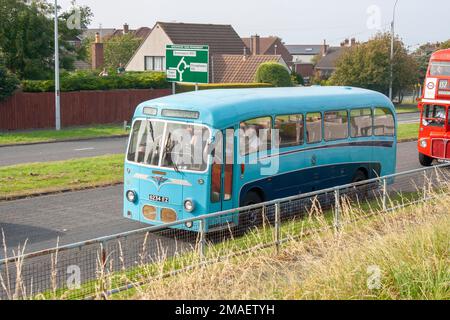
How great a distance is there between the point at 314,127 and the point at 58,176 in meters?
7.82

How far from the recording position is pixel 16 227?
14.6 m

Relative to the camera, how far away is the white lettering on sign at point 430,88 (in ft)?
76.8

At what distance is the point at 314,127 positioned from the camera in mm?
16500

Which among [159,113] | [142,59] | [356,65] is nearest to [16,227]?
[159,113]

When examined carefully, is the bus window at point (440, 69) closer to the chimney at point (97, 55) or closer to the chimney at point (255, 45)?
the chimney at point (97, 55)

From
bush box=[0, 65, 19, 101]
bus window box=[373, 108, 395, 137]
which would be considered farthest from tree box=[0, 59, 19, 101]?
bus window box=[373, 108, 395, 137]

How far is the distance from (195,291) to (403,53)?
50.4m

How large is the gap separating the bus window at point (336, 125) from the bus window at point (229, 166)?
11.7 feet

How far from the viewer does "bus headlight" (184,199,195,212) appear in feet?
44.6

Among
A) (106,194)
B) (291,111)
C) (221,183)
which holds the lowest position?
(106,194)

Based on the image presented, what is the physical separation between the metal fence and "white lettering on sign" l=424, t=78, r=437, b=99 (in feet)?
27.7

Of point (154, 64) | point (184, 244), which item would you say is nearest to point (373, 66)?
point (154, 64)

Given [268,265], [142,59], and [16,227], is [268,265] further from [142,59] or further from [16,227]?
[142,59]

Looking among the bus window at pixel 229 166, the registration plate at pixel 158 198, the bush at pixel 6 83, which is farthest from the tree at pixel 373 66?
the registration plate at pixel 158 198
